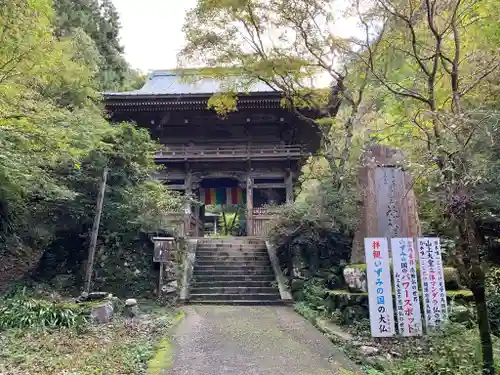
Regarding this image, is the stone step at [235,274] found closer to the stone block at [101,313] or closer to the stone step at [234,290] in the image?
the stone step at [234,290]

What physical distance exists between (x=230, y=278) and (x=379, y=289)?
504 cm

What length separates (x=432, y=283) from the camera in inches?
205

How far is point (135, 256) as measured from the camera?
9297mm

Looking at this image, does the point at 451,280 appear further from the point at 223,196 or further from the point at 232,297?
the point at 223,196

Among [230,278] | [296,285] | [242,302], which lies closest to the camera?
[242,302]

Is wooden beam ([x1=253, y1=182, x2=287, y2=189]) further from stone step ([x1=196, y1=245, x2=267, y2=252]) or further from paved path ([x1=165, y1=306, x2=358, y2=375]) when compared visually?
paved path ([x1=165, y1=306, x2=358, y2=375])

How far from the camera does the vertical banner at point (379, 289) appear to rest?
16.5 ft

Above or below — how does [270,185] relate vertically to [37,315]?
above

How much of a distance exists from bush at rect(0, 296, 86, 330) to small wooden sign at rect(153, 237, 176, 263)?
9.19 ft

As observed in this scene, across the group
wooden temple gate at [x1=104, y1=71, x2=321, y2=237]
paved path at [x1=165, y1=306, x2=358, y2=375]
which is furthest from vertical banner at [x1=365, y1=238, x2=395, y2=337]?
wooden temple gate at [x1=104, y1=71, x2=321, y2=237]

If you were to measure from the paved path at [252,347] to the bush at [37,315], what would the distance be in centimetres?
162

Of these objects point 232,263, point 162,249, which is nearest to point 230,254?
point 232,263

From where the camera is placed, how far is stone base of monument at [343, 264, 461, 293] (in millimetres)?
6277

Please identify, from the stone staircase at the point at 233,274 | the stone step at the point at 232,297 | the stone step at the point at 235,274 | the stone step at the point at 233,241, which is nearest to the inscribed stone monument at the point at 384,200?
the stone step at the point at 232,297
